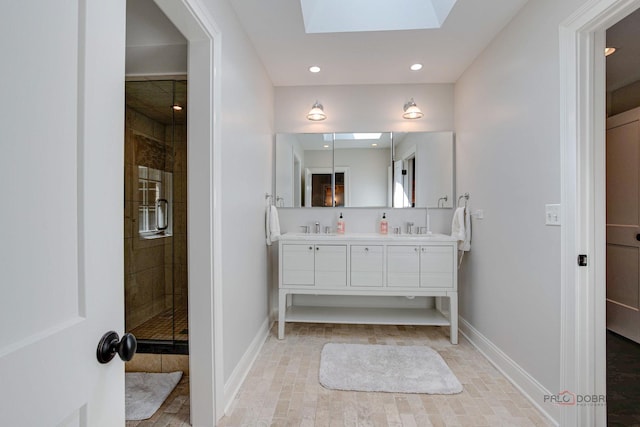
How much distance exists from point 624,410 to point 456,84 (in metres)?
2.81

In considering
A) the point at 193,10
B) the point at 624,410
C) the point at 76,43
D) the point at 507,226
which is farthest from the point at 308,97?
the point at 624,410

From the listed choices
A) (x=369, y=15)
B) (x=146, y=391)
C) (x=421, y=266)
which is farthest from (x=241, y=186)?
(x=421, y=266)


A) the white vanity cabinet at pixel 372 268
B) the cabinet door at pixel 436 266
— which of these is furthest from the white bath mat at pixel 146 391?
the cabinet door at pixel 436 266

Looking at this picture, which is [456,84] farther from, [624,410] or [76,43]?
[76,43]

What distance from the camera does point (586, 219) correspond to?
4.91 ft

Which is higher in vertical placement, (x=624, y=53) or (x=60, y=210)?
(x=624, y=53)

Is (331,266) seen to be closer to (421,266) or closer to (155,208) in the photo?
(421,266)

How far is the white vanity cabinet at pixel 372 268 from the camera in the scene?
103 inches

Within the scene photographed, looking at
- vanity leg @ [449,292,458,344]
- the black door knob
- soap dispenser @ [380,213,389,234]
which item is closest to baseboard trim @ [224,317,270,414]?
the black door knob

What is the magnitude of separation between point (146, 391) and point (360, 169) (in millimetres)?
2571

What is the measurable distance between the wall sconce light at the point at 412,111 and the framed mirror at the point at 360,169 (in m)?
0.25

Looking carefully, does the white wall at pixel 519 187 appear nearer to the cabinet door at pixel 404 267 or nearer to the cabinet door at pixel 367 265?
the cabinet door at pixel 404 267

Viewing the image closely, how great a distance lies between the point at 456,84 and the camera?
304 centimetres

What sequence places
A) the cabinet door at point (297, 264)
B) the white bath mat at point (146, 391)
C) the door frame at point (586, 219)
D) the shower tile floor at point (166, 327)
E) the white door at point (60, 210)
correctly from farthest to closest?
the cabinet door at point (297, 264) < the shower tile floor at point (166, 327) < the white bath mat at point (146, 391) < the door frame at point (586, 219) < the white door at point (60, 210)
